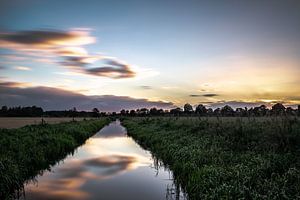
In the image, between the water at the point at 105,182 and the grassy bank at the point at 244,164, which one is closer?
the grassy bank at the point at 244,164

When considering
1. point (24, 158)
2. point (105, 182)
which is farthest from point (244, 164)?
point (24, 158)

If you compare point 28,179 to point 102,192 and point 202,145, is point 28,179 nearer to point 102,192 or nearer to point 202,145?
point 102,192

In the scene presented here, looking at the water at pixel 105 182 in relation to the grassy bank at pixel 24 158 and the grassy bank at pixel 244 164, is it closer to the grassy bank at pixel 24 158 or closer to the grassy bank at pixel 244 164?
the grassy bank at pixel 24 158

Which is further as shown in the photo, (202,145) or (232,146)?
(202,145)

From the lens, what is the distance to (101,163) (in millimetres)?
20047

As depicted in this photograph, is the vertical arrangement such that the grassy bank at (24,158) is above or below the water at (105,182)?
above

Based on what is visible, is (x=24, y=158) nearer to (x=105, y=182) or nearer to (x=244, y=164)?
(x=105, y=182)

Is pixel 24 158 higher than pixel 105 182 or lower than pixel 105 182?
higher

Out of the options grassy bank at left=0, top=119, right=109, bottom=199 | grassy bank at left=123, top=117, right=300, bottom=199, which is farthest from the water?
grassy bank at left=123, top=117, right=300, bottom=199

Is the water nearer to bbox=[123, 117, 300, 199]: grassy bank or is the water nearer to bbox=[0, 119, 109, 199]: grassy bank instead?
bbox=[0, 119, 109, 199]: grassy bank

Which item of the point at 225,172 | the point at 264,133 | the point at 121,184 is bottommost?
the point at 121,184

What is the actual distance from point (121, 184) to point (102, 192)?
5.60 feet

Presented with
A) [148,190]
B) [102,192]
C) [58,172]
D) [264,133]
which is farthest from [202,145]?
[58,172]

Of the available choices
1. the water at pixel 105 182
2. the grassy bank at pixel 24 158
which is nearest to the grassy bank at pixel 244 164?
the water at pixel 105 182
